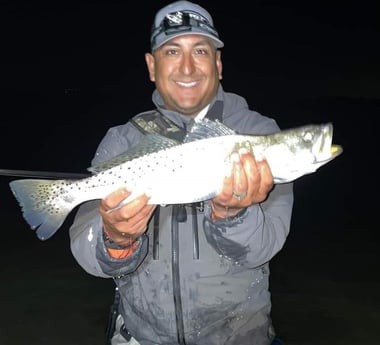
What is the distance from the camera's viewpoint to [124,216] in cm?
334

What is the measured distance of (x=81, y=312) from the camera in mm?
7156

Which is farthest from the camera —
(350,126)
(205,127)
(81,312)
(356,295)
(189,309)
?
(350,126)

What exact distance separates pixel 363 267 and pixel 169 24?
6178mm

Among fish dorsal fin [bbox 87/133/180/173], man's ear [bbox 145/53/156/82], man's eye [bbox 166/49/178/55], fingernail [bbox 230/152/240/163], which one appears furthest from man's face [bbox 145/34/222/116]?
fingernail [bbox 230/152/240/163]

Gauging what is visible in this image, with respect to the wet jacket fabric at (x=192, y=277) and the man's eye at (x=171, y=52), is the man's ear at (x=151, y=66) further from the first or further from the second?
the wet jacket fabric at (x=192, y=277)

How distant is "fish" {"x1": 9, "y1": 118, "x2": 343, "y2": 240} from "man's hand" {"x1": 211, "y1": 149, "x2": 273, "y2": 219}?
4cm

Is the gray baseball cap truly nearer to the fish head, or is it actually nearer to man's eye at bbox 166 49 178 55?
man's eye at bbox 166 49 178 55

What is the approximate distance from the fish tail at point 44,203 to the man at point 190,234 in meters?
0.26

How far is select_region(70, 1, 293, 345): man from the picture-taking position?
11.2 feet

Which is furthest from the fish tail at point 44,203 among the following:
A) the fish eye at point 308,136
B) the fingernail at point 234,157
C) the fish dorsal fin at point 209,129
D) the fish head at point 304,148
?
the fish eye at point 308,136

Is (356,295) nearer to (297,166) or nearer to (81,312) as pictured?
(81,312)

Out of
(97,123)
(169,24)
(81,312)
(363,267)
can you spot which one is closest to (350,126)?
(97,123)

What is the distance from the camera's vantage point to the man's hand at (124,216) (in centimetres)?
332

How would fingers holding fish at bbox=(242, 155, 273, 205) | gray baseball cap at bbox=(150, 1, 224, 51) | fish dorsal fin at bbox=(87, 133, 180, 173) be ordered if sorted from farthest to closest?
gray baseball cap at bbox=(150, 1, 224, 51) → fish dorsal fin at bbox=(87, 133, 180, 173) → fingers holding fish at bbox=(242, 155, 273, 205)
